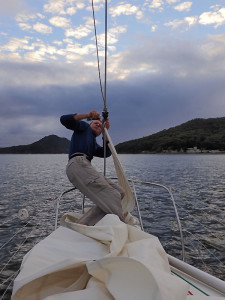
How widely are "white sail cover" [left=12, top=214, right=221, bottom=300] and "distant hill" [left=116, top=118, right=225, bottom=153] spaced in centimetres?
15232

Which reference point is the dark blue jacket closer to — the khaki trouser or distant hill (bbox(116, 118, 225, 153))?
the khaki trouser

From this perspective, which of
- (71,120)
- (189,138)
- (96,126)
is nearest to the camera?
(71,120)

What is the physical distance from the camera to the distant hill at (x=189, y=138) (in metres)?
148

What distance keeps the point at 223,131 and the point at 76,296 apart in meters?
161

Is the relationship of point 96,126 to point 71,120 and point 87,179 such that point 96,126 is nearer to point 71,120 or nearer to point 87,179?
point 71,120

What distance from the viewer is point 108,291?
1753 millimetres

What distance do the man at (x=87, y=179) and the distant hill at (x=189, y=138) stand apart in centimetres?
15008

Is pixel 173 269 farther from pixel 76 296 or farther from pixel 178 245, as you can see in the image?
pixel 178 245

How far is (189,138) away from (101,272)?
155955 millimetres

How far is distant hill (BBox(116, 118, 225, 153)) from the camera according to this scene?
148 meters

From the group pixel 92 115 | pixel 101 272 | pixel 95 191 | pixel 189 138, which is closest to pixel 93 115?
pixel 92 115

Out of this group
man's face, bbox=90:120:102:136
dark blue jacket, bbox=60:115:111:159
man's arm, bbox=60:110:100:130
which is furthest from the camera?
man's face, bbox=90:120:102:136

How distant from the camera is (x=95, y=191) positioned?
178 inches

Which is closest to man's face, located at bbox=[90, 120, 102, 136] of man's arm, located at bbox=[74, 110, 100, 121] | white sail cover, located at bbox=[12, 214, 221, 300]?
man's arm, located at bbox=[74, 110, 100, 121]
